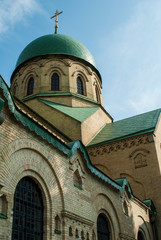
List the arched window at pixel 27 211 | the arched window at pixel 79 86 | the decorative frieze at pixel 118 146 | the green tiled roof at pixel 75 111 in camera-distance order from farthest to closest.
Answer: the arched window at pixel 79 86 → the green tiled roof at pixel 75 111 → the decorative frieze at pixel 118 146 → the arched window at pixel 27 211

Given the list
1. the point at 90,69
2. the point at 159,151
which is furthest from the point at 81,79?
the point at 159,151

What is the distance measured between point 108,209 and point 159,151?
19.5 feet

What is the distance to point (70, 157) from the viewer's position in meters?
8.24

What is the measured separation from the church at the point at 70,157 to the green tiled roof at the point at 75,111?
7cm

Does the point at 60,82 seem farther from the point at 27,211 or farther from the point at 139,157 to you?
the point at 27,211

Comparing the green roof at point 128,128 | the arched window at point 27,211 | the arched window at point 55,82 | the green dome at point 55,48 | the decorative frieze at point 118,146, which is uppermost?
the green dome at point 55,48

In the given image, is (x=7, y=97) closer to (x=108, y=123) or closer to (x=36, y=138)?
(x=36, y=138)

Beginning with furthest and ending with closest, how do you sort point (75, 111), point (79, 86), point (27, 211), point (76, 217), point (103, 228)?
1. point (79, 86)
2. point (75, 111)
3. point (103, 228)
4. point (76, 217)
5. point (27, 211)

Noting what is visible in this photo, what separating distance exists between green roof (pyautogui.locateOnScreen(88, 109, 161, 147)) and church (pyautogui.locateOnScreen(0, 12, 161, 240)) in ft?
0.22

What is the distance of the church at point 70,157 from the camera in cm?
→ 628

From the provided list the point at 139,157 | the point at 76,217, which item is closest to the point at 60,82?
the point at 139,157

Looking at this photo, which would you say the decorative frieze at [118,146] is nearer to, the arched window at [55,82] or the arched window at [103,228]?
the arched window at [55,82]

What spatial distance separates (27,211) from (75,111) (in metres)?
10.3

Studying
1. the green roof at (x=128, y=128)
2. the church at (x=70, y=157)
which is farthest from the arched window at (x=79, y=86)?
the green roof at (x=128, y=128)
